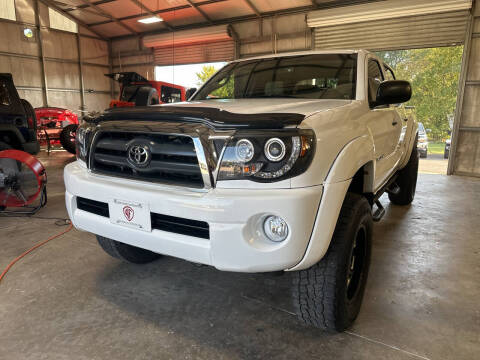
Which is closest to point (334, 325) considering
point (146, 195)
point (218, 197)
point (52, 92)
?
point (218, 197)

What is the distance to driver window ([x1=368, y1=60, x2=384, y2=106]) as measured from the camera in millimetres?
2268

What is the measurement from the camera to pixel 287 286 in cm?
219

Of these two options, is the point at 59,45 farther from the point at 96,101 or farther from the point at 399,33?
the point at 399,33

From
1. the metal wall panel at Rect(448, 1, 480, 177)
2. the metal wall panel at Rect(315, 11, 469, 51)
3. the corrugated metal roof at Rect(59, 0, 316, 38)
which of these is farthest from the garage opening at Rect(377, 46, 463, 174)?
the metal wall panel at Rect(448, 1, 480, 177)

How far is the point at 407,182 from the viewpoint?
4.12 meters

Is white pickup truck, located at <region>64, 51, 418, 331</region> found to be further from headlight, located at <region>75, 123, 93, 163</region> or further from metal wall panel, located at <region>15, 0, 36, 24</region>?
metal wall panel, located at <region>15, 0, 36, 24</region>

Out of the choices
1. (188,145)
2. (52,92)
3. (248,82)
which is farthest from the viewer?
(52,92)

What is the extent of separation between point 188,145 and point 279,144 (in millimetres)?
385

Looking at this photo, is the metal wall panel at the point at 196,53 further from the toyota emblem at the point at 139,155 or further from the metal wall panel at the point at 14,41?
the toyota emblem at the point at 139,155

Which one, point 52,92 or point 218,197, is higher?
point 52,92

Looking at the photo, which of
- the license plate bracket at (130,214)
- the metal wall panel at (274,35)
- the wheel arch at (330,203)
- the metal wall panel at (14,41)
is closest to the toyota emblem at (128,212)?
the license plate bracket at (130,214)

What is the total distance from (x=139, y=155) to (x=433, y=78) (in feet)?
57.1

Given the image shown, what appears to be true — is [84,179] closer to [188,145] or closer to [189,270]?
[188,145]

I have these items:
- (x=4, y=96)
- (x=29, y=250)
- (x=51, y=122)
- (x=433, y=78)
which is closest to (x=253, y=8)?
(x=51, y=122)
